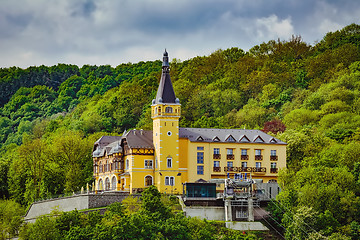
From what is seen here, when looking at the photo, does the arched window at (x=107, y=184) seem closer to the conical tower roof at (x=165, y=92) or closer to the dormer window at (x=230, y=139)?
the conical tower roof at (x=165, y=92)

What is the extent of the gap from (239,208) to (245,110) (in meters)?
45.3

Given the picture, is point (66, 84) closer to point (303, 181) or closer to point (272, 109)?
point (272, 109)

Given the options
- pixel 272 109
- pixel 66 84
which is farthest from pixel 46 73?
pixel 272 109

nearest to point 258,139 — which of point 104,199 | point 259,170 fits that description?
point 259,170

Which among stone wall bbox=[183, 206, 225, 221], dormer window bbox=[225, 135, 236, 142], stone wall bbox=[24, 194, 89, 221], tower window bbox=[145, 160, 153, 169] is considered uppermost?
dormer window bbox=[225, 135, 236, 142]

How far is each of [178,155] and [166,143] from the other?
75.7 inches

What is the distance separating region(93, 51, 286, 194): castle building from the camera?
86.9m

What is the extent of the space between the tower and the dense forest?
1240 centimetres

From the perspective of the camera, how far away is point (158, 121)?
8794cm

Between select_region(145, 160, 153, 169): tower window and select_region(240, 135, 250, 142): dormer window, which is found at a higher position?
select_region(240, 135, 250, 142): dormer window

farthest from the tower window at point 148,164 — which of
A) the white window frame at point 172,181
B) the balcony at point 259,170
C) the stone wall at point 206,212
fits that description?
the balcony at point 259,170

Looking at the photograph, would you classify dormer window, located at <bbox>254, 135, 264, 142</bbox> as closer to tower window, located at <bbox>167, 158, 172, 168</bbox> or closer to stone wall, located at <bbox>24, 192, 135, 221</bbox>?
tower window, located at <bbox>167, 158, 172, 168</bbox>

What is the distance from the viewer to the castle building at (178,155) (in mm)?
86938

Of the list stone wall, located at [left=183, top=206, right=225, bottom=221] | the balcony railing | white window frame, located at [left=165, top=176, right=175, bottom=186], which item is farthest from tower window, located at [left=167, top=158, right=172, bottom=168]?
stone wall, located at [left=183, top=206, right=225, bottom=221]
